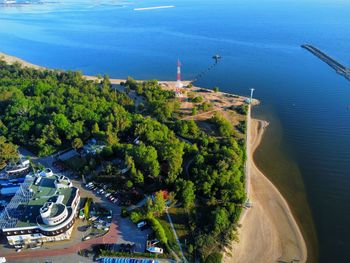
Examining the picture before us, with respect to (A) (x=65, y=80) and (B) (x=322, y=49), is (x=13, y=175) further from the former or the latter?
(B) (x=322, y=49)

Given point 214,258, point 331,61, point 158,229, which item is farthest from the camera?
point 331,61

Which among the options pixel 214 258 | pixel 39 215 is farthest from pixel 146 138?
pixel 214 258

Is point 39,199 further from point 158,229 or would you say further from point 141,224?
point 158,229

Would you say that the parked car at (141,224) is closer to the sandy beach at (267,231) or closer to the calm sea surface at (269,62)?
the sandy beach at (267,231)

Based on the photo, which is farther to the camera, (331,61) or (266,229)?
(331,61)

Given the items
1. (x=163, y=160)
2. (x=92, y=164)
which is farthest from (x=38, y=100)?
(x=163, y=160)

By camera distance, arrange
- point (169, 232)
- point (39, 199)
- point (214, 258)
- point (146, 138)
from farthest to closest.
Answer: point (146, 138) < point (39, 199) < point (169, 232) < point (214, 258)
